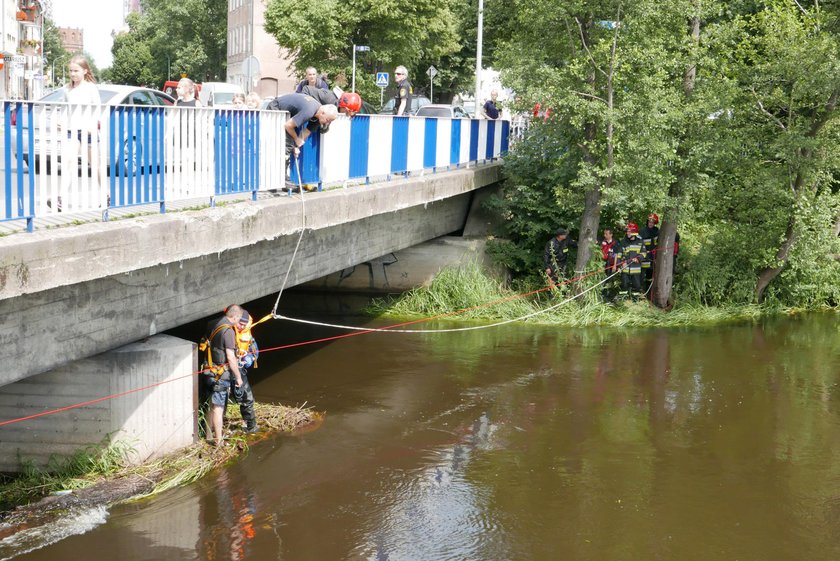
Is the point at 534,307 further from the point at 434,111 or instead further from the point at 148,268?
the point at 434,111

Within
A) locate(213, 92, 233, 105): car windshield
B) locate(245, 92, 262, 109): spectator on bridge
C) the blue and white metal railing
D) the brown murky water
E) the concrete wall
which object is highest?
locate(213, 92, 233, 105): car windshield

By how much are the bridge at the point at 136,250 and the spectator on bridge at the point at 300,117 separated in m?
0.22

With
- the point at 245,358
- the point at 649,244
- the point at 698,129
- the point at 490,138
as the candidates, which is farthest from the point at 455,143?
the point at 245,358

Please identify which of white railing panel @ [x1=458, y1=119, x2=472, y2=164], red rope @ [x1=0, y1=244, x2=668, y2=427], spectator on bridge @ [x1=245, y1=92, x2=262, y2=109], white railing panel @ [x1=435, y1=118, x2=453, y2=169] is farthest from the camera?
white railing panel @ [x1=458, y1=119, x2=472, y2=164]

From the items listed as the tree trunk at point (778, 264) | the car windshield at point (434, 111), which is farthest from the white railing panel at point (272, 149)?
the car windshield at point (434, 111)

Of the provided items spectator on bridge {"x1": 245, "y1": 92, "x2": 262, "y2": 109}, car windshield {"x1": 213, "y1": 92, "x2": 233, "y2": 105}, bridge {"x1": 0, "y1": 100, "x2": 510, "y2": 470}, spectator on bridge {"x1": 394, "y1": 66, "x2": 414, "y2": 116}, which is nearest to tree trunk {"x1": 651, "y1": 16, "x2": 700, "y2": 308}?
spectator on bridge {"x1": 394, "y1": 66, "x2": 414, "y2": 116}

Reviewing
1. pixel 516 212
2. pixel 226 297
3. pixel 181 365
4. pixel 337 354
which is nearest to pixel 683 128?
pixel 516 212

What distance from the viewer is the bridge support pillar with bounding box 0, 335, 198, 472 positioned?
8984 millimetres

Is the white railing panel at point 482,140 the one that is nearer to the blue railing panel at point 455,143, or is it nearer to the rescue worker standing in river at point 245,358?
the blue railing panel at point 455,143

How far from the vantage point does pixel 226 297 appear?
10.9 m

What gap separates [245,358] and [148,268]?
1.40 metres

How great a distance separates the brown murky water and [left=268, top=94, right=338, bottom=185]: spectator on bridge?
10.0 feet

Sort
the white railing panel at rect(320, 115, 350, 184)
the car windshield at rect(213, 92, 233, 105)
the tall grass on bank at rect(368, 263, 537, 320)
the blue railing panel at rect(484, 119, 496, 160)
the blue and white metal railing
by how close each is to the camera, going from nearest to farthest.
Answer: the blue and white metal railing → the white railing panel at rect(320, 115, 350, 184) → the tall grass on bank at rect(368, 263, 537, 320) → the blue railing panel at rect(484, 119, 496, 160) → the car windshield at rect(213, 92, 233, 105)

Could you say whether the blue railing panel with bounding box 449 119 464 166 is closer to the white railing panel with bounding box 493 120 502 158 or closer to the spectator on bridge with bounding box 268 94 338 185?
the white railing panel with bounding box 493 120 502 158
